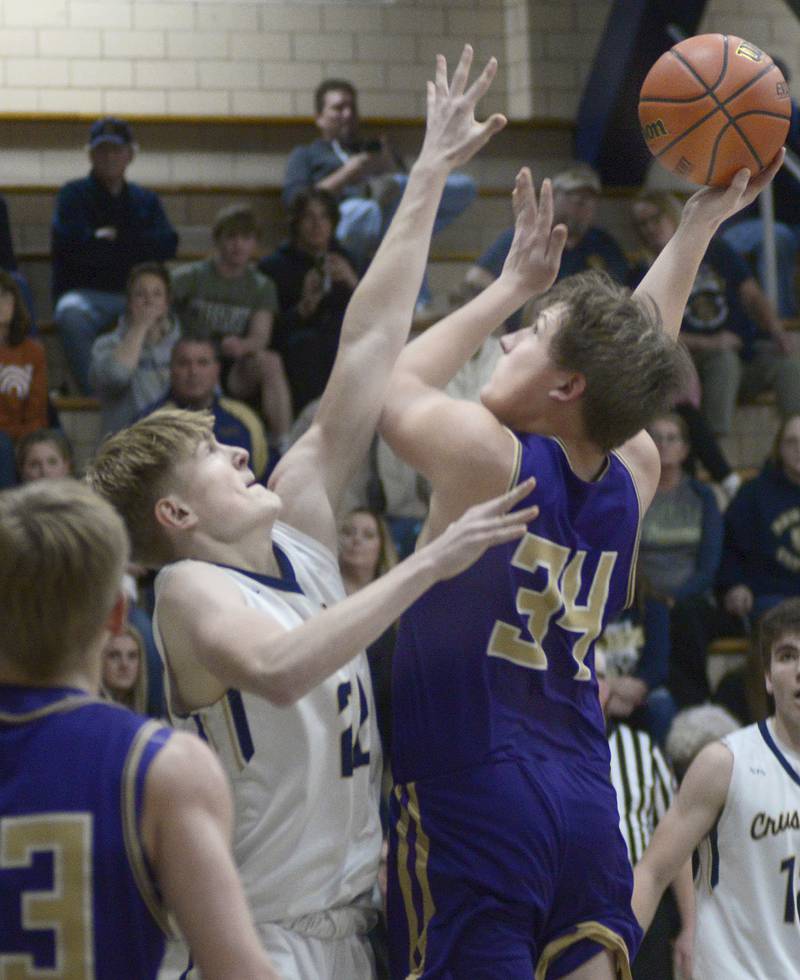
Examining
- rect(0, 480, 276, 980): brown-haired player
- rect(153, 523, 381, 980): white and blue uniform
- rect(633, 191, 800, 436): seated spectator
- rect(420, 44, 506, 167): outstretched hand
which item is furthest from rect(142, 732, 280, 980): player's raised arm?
rect(633, 191, 800, 436): seated spectator

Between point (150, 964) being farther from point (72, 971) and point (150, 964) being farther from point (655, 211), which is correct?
point (655, 211)

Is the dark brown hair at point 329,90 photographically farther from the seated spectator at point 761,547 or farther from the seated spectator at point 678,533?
the seated spectator at point 761,547

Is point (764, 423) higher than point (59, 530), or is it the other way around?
point (59, 530)

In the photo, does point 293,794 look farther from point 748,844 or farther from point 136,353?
point 136,353

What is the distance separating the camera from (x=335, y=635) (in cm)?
258

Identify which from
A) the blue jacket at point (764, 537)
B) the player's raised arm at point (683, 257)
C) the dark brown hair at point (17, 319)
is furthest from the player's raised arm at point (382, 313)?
the blue jacket at point (764, 537)

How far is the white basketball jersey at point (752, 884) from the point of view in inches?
171

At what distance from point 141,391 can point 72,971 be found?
601 centimetres

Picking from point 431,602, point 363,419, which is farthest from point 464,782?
point 363,419

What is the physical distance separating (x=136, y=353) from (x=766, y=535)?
3.29m

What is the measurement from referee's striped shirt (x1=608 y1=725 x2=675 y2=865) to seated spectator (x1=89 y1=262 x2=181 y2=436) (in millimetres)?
→ 3134

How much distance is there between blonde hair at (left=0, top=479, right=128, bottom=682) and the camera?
7.06ft

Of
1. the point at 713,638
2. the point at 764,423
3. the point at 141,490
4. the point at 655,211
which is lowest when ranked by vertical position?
the point at 713,638

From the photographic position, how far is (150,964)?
7.22ft
